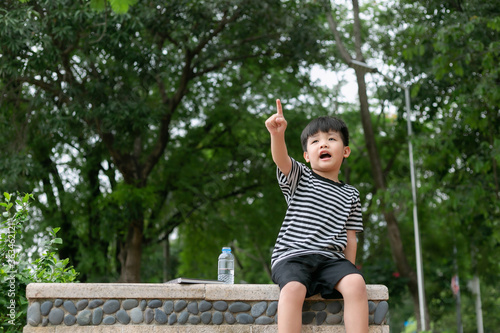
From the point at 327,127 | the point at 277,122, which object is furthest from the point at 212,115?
the point at 277,122

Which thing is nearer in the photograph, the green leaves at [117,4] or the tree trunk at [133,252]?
the green leaves at [117,4]

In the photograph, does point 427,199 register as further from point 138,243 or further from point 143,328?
point 143,328

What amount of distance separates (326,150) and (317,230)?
604 millimetres

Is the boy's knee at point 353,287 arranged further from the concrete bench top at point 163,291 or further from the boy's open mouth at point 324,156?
the boy's open mouth at point 324,156

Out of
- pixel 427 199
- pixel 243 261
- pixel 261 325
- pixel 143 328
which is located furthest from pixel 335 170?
pixel 243 261

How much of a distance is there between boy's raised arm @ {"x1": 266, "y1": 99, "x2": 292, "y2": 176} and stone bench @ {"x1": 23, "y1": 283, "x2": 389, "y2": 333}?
0.96 metres

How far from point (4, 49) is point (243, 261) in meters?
16.7

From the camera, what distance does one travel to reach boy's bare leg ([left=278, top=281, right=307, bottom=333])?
13.0 ft

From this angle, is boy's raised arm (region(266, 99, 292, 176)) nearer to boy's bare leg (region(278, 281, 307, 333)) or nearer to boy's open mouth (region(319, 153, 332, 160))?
boy's open mouth (region(319, 153, 332, 160))

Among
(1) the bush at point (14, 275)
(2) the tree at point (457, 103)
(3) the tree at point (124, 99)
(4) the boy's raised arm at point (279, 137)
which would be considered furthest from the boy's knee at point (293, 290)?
(3) the tree at point (124, 99)

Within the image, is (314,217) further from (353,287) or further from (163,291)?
(163,291)

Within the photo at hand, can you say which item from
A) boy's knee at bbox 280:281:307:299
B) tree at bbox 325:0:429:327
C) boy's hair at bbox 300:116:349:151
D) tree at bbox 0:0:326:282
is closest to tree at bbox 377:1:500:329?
tree at bbox 325:0:429:327

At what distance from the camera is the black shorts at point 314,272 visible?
4090mm

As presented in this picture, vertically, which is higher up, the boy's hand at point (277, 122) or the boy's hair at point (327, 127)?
the boy's hair at point (327, 127)
